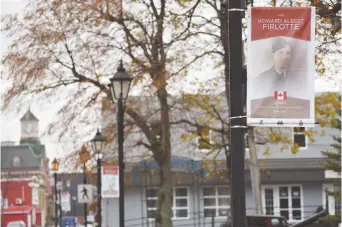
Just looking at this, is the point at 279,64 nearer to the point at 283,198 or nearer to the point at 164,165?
the point at 164,165

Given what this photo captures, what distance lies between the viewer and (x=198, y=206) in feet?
174

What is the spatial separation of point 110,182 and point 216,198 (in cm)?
2931

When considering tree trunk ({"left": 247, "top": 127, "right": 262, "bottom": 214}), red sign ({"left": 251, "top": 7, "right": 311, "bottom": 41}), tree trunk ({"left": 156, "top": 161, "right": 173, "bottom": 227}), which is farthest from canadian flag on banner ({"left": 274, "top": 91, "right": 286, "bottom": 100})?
tree trunk ({"left": 247, "top": 127, "right": 262, "bottom": 214})

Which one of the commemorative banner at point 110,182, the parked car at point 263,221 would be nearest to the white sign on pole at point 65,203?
the parked car at point 263,221

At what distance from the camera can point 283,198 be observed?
55.9 metres

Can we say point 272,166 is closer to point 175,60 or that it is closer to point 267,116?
point 175,60

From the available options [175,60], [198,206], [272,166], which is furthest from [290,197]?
[175,60]

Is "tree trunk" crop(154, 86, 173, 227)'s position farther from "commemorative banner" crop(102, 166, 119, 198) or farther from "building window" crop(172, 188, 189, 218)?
"building window" crop(172, 188, 189, 218)

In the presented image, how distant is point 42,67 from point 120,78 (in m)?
9.06

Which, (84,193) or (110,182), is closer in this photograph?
(110,182)

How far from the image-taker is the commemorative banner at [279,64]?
1037 cm

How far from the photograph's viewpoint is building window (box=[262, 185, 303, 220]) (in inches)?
2192

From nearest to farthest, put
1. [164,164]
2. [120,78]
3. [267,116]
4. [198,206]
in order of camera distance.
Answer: [267,116], [120,78], [164,164], [198,206]

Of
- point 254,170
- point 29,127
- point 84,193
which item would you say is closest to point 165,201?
point 84,193
